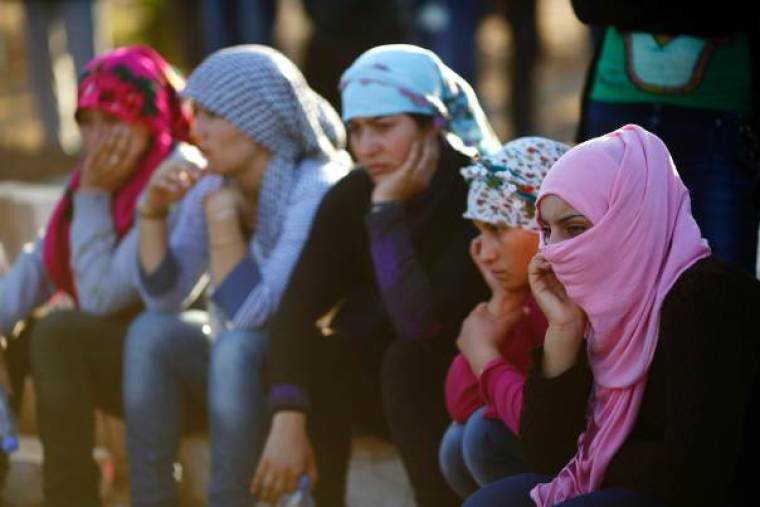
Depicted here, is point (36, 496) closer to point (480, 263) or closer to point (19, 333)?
point (19, 333)

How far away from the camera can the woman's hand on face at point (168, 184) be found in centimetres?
474

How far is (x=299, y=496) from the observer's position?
4.30 m

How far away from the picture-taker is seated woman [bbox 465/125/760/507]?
3.03m

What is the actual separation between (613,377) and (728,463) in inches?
11.7

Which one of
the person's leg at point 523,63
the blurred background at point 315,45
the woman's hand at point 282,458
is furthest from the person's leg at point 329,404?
the person's leg at point 523,63

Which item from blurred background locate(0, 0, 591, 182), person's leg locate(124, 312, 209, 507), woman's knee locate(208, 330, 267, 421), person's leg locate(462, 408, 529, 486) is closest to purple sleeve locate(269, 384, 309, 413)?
woman's knee locate(208, 330, 267, 421)

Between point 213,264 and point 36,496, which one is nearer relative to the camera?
point 213,264

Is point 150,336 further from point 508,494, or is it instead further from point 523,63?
point 523,63

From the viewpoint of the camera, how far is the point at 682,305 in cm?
307

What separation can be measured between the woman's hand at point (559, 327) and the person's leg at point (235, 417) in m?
1.21

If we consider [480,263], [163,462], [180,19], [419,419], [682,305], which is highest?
[682,305]

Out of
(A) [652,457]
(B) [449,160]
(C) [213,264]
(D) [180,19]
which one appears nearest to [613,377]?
(A) [652,457]

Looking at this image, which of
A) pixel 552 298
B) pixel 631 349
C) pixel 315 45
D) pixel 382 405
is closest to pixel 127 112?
pixel 382 405

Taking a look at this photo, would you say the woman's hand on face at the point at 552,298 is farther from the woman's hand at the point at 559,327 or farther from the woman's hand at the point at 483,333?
the woman's hand at the point at 483,333
